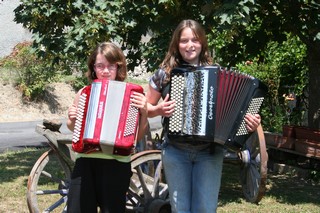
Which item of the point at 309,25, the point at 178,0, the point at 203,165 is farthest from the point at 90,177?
the point at 309,25

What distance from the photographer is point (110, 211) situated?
152 inches

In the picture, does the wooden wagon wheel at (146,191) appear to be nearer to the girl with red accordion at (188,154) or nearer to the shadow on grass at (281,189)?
the girl with red accordion at (188,154)

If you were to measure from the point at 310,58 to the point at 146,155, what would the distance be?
3856 millimetres

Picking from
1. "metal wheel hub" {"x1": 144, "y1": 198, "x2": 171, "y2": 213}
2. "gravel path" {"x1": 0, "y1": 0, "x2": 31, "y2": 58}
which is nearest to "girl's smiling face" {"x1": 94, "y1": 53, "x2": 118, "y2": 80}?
"metal wheel hub" {"x1": 144, "y1": 198, "x2": 171, "y2": 213}

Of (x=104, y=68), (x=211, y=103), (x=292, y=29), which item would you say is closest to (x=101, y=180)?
(x=104, y=68)

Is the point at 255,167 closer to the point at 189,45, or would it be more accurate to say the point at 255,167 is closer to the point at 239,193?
the point at 239,193

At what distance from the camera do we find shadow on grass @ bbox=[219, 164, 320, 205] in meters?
7.03

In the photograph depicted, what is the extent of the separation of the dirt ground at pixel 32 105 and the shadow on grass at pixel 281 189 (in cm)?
1148

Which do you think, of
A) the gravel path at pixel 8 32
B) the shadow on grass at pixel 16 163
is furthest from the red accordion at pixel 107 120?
the gravel path at pixel 8 32

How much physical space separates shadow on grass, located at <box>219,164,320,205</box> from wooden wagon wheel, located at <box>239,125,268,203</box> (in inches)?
9.4

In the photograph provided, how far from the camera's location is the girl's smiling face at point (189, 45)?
387cm

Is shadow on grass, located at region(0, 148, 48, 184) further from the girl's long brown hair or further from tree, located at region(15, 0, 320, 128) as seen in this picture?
the girl's long brown hair

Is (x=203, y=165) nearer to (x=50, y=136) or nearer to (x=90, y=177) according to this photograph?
(x=90, y=177)

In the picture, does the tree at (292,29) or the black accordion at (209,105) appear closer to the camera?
the black accordion at (209,105)
